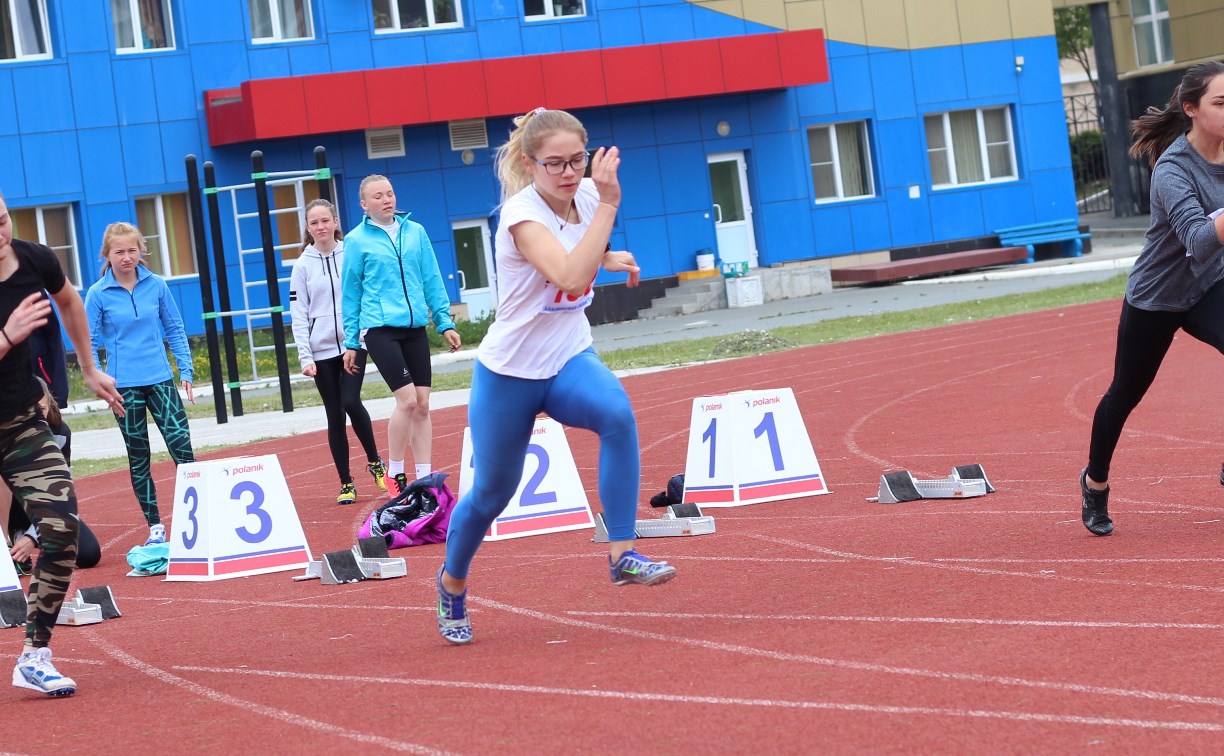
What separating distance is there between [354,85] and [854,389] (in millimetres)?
16573

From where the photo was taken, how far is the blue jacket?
1079cm

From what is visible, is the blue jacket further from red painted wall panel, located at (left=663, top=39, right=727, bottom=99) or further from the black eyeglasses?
red painted wall panel, located at (left=663, top=39, right=727, bottom=99)

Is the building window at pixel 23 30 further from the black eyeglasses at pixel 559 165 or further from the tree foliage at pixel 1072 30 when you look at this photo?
the tree foliage at pixel 1072 30

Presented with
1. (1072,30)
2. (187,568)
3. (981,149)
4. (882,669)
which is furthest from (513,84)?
(1072,30)

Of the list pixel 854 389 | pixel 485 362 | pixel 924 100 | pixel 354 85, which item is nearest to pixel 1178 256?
pixel 485 362

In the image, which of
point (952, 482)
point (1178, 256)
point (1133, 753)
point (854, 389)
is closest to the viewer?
point (1133, 753)

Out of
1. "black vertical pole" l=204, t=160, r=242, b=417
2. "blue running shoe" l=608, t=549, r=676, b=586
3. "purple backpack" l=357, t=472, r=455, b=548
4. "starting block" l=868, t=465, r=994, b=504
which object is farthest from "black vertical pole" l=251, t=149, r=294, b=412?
"blue running shoe" l=608, t=549, r=676, b=586

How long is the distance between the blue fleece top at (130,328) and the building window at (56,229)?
65.6 ft

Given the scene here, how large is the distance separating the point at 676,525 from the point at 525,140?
3.34 m

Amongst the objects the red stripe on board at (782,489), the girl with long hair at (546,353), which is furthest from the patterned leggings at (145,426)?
the girl with long hair at (546,353)

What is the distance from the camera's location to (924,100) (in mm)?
36469

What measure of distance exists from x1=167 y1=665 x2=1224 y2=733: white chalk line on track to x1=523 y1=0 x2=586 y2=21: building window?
2781 cm

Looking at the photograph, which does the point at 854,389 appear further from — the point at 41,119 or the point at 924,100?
the point at 924,100

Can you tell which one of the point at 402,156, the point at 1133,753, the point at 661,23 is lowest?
the point at 1133,753
